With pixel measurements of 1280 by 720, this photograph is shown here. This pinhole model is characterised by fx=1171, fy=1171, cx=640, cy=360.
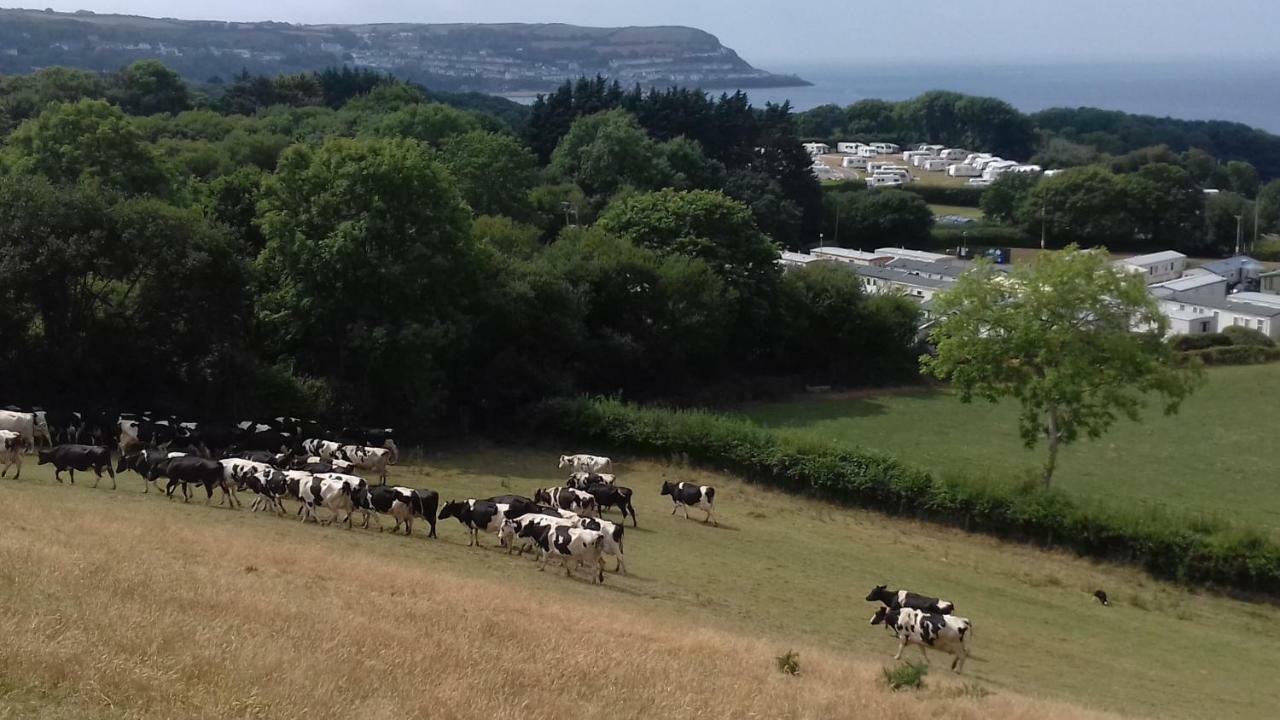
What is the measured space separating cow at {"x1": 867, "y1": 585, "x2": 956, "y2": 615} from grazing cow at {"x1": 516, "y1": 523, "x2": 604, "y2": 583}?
18.0 ft

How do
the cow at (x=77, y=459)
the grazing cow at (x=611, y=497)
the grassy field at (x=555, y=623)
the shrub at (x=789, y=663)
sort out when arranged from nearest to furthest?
the grassy field at (x=555, y=623), the shrub at (x=789, y=663), the cow at (x=77, y=459), the grazing cow at (x=611, y=497)

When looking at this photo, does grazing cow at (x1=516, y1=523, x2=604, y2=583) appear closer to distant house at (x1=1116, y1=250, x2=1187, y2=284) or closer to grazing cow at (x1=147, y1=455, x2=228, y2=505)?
grazing cow at (x1=147, y1=455, x2=228, y2=505)

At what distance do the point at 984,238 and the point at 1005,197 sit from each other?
11013 millimetres

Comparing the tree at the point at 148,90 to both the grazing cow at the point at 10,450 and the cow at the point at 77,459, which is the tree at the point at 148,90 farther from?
the cow at the point at 77,459

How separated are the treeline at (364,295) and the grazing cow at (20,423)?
522 centimetres

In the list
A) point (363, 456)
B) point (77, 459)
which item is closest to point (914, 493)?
point (363, 456)

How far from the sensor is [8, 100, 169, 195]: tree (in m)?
48.8

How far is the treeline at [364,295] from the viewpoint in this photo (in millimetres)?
36344

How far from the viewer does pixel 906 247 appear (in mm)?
108875

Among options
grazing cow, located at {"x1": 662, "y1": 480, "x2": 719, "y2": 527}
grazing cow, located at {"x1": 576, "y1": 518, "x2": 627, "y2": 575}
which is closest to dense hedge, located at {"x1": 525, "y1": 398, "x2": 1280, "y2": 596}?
grazing cow, located at {"x1": 662, "y1": 480, "x2": 719, "y2": 527}

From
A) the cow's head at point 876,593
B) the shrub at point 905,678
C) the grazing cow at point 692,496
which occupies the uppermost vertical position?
the shrub at point 905,678

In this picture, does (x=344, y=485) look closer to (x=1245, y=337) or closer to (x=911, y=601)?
(x=911, y=601)

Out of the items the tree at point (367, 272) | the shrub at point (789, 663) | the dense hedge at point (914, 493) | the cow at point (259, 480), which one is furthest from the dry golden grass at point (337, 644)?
the tree at point (367, 272)

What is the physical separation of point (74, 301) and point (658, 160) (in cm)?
5439
